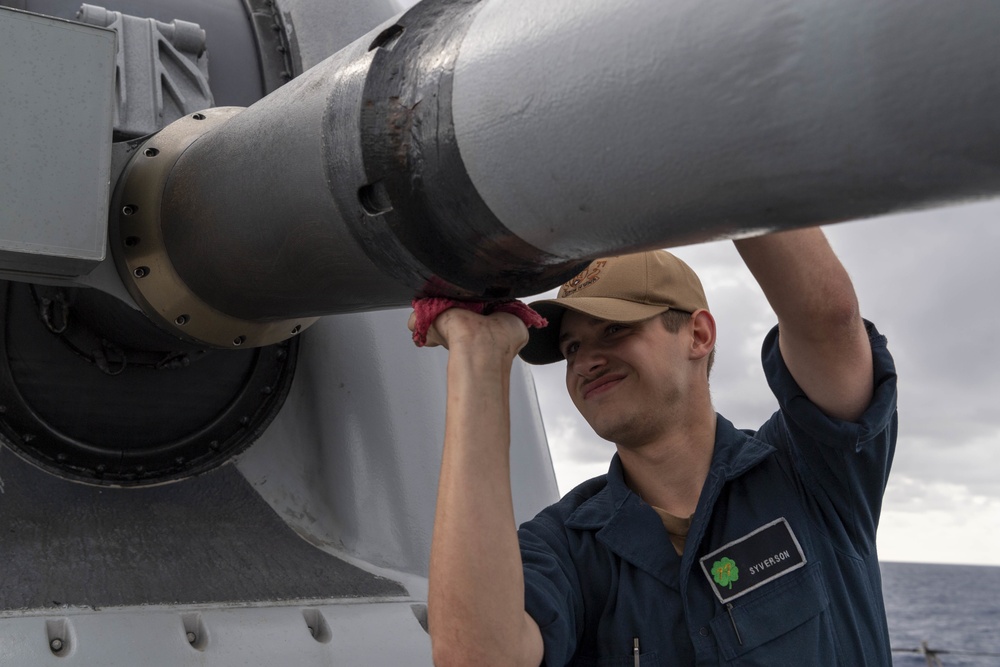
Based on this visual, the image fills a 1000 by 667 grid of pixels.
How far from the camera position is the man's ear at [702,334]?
2.31 m

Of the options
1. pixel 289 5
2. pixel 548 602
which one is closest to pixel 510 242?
pixel 548 602

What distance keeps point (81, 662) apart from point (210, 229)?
714 mm

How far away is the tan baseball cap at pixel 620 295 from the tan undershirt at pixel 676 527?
382 mm

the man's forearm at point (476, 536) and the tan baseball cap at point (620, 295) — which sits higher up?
the tan baseball cap at point (620, 295)

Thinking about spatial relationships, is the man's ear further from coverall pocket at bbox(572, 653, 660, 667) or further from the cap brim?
coverall pocket at bbox(572, 653, 660, 667)

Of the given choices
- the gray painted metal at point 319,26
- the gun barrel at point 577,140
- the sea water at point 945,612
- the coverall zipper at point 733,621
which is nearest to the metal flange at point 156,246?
the gun barrel at point 577,140

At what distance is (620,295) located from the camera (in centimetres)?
223

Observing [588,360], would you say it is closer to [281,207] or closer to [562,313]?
[562,313]

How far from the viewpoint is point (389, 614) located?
221 cm

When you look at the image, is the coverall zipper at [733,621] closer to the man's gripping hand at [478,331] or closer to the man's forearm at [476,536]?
the man's forearm at [476,536]

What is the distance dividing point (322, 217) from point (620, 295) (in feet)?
2.56

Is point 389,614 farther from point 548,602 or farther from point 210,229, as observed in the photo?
point 210,229

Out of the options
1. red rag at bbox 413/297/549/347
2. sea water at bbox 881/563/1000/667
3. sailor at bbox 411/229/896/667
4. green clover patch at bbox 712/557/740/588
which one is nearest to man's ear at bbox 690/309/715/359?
sailor at bbox 411/229/896/667

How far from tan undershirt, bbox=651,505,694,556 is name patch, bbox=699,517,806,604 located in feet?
0.44
